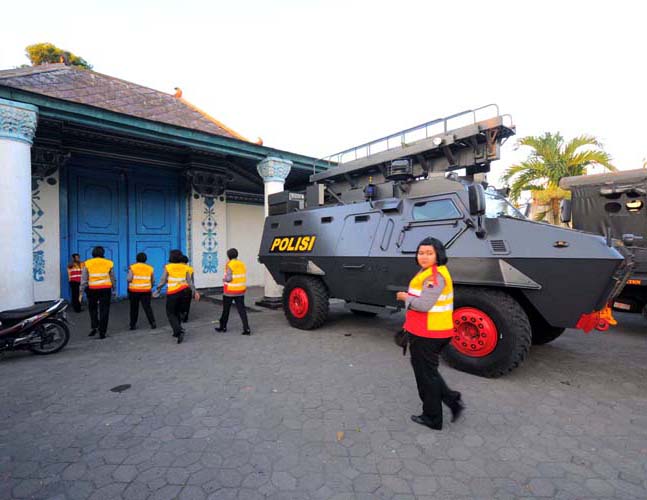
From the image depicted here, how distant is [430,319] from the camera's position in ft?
9.46

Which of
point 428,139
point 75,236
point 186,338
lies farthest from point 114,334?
point 428,139

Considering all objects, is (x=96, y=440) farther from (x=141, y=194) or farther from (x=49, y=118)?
(x=141, y=194)

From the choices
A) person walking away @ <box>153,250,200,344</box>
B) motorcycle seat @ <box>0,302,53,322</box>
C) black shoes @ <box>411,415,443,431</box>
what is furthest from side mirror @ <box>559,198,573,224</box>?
motorcycle seat @ <box>0,302,53,322</box>

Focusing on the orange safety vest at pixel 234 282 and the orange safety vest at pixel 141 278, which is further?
the orange safety vest at pixel 141 278

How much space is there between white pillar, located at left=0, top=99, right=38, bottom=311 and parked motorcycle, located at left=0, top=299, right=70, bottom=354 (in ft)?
3.73

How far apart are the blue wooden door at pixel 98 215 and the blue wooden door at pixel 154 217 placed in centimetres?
25

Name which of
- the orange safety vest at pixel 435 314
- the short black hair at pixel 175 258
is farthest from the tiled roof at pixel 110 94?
the orange safety vest at pixel 435 314

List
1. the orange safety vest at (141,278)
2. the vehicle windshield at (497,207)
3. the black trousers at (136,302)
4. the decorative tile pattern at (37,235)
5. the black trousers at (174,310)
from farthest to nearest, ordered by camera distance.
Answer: the decorative tile pattern at (37,235), the black trousers at (136,302), the orange safety vest at (141,278), the black trousers at (174,310), the vehicle windshield at (497,207)

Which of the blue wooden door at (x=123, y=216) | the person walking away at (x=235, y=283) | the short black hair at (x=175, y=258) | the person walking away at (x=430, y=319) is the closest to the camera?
the person walking away at (x=430, y=319)

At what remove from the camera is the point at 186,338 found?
6.07m

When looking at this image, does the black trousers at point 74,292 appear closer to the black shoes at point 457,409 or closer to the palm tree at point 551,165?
the black shoes at point 457,409

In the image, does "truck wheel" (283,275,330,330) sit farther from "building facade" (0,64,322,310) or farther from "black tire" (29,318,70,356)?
"black tire" (29,318,70,356)

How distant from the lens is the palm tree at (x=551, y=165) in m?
12.8

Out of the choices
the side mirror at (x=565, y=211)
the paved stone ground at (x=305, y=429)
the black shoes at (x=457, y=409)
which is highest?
the side mirror at (x=565, y=211)
